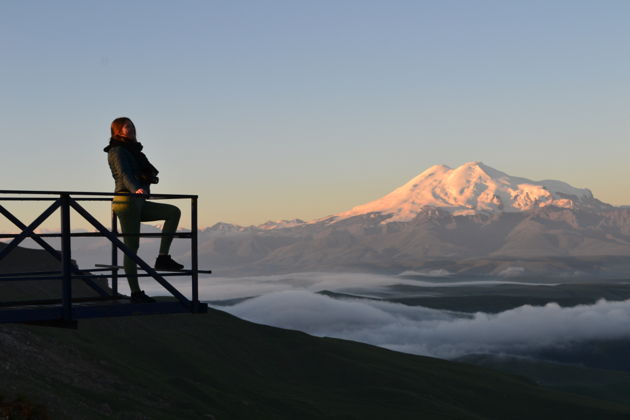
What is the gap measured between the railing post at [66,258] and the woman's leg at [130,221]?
1.43m

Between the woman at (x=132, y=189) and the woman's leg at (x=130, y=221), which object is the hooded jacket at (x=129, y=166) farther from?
the woman's leg at (x=130, y=221)

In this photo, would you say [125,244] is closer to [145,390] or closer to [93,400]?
[93,400]

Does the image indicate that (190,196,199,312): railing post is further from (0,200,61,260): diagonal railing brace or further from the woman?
(0,200,61,260): diagonal railing brace

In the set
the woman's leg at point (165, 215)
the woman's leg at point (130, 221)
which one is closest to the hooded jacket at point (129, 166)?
the woman's leg at point (130, 221)

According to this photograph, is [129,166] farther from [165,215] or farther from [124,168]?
[165,215]

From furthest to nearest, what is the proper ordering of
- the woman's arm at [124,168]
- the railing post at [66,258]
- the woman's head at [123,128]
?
the woman's head at [123,128], the woman's arm at [124,168], the railing post at [66,258]

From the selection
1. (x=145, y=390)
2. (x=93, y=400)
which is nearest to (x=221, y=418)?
(x=145, y=390)

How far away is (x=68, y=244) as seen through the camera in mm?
15648

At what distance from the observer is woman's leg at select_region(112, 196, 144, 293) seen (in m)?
17.4

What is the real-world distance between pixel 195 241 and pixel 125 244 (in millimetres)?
1430

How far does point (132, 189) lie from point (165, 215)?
38.2 inches

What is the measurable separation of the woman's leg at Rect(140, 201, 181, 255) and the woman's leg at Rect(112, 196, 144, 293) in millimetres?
279

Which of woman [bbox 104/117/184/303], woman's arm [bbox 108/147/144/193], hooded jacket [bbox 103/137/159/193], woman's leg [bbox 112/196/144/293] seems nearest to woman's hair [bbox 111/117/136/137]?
woman [bbox 104/117/184/303]

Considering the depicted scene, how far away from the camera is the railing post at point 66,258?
618 inches
